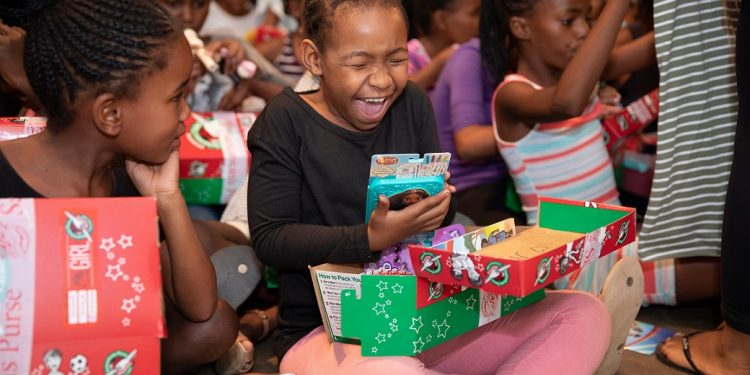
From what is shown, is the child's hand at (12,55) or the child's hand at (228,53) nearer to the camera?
the child's hand at (12,55)

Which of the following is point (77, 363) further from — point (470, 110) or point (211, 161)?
point (470, 110)

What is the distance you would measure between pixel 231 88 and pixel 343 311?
1.26 m

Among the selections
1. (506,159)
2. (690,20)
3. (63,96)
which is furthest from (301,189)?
(690,20)

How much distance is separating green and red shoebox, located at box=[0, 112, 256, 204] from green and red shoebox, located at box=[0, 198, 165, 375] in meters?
0.88

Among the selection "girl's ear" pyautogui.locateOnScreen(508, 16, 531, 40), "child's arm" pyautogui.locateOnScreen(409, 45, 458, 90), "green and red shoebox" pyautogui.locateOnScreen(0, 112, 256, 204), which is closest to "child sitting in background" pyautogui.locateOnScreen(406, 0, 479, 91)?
"child's arm" pyautogui.locateOnScreen(409, 45, 458, 90)

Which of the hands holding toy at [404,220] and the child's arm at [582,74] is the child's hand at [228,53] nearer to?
the child's arm at [582,74]

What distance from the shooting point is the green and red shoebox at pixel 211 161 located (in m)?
2.02

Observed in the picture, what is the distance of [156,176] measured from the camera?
138 centimetres

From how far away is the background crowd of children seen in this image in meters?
1.28

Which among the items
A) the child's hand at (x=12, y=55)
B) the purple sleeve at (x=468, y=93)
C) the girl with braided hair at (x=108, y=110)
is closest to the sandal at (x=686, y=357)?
the purple sleeve at (x=468, y=93)

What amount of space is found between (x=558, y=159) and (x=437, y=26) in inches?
39.2

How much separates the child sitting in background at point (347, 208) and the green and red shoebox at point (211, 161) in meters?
0.52

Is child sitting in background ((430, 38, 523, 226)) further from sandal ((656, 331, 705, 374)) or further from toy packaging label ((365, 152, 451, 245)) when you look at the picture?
toy packaging label ((365, 152, 451, 245))

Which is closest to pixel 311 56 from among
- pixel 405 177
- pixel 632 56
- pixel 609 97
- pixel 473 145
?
pixel 405 177
